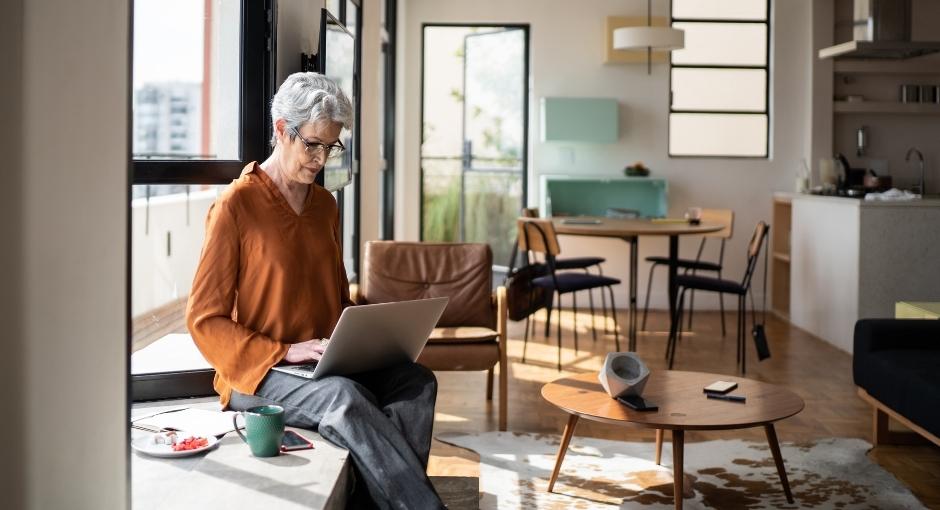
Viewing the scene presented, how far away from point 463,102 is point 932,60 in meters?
3.98

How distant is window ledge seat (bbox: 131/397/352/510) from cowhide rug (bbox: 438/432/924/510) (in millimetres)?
1379

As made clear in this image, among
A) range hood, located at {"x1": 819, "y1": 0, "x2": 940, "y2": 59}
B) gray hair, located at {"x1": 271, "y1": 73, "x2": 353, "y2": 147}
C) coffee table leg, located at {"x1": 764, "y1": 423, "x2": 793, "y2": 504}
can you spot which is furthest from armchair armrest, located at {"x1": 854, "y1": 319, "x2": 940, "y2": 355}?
range hood, located at {"x1": 819, "y1": 0, "x2": 940, "y2": 59}

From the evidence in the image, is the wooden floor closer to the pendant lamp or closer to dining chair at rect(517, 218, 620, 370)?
dining chair at rect(517, 218, 620, 370)

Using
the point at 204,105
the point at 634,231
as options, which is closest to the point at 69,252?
the point at 204,105

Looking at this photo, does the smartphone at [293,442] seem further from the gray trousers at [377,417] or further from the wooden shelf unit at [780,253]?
the wooden shelf unit at [780,253]

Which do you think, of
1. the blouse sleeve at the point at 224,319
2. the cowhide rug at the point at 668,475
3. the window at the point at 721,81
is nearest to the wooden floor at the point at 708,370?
the cowhide rug at the point at 668,475

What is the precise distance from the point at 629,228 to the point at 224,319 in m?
4.45

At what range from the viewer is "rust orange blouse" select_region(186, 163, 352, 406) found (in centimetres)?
303

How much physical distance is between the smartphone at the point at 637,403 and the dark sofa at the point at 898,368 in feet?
3.78

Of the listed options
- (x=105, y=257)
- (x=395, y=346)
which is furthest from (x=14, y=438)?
(x=395, y=346)

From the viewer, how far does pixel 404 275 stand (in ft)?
18.1

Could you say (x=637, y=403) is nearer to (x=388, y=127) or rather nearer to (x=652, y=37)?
Result: (x=652, y=37)

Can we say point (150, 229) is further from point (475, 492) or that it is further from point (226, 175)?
point (475, 492)

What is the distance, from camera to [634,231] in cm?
698
